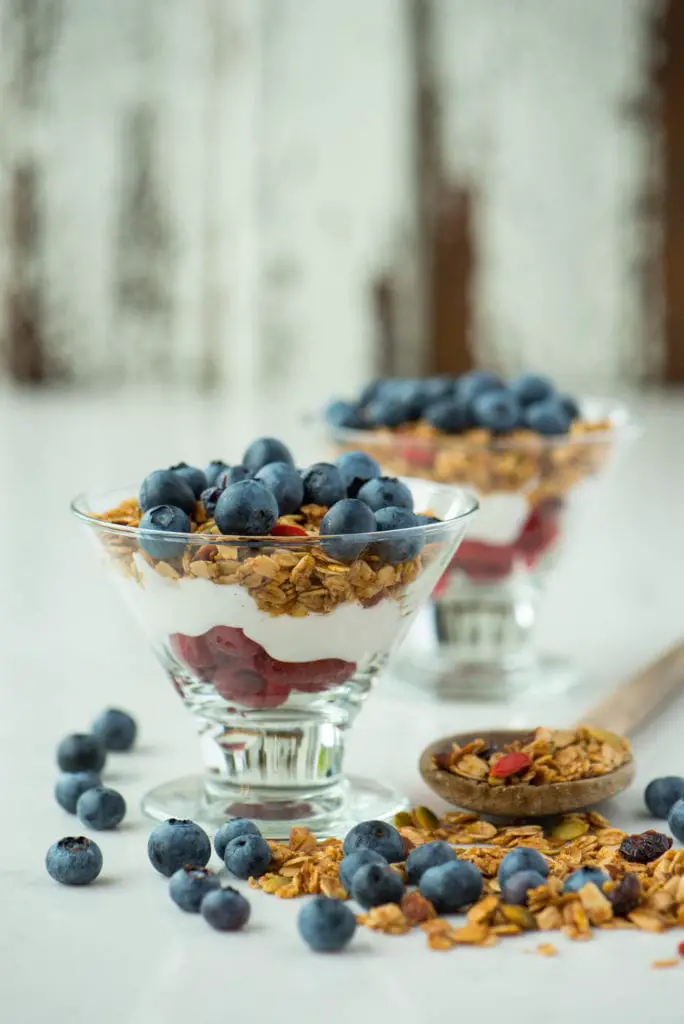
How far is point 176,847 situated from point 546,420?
1.86 ft

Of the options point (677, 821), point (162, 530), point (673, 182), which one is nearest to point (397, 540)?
point (162, 530)

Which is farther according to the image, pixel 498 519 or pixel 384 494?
pixel 498 519

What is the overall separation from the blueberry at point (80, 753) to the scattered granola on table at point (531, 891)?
0.19m

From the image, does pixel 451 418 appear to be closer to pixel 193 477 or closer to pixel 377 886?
→ pixel 193 477

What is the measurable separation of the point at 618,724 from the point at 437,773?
181 mm

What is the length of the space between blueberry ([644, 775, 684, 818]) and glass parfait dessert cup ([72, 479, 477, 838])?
0.52ft

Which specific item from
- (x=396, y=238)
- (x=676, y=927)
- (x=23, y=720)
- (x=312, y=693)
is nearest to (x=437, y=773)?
(x=312, y=693)

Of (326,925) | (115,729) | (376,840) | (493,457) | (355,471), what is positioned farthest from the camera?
(493,457)

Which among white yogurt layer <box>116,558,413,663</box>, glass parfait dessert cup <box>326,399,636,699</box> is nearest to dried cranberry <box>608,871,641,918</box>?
white yogurt layer <box>116,558,413,663</box>

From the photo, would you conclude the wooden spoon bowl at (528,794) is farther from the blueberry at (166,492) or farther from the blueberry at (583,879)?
the blueberry at (166,492)

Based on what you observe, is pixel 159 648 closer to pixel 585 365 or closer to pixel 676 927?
pixel 676 927

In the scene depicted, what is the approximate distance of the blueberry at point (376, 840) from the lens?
2.60 feet

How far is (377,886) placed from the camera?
73 cm

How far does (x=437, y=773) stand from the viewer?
898 mm
